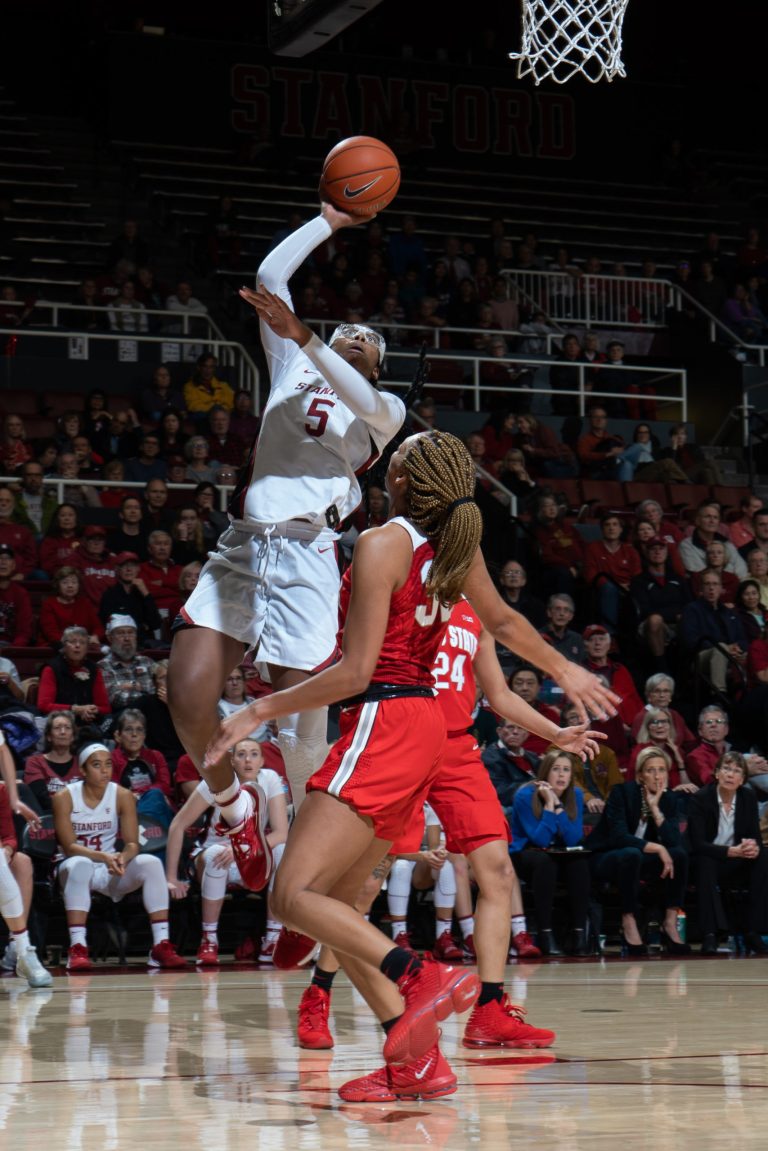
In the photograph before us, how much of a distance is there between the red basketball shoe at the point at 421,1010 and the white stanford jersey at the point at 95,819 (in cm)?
527

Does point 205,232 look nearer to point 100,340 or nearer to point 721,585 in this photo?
point 100,340

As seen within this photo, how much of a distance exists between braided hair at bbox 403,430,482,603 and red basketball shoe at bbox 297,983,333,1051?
1.76 m

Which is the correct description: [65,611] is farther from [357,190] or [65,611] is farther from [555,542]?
[357,190]

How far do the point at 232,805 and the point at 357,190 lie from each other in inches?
86.8

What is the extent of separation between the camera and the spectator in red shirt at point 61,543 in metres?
11.7

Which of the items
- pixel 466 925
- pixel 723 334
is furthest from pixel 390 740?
pixel 723 334

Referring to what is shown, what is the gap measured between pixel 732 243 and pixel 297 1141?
19455mm

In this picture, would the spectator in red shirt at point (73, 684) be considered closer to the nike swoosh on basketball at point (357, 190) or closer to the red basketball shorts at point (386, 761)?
the nike swoosh on basketball at point (357, 190)

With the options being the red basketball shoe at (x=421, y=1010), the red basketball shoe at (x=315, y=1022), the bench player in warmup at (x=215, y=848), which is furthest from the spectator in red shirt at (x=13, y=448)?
the red basketball shoe at (x=421, y=1010)

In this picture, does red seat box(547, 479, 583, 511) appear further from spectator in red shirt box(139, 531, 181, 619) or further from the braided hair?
the braided hair

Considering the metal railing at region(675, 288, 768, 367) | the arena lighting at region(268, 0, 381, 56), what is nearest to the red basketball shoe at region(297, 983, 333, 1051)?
the arena lighting at region(268, 0, 381, 56)

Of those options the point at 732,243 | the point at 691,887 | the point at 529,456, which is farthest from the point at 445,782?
the point at 732,243

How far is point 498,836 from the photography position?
5422mm

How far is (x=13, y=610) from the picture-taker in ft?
36.5
